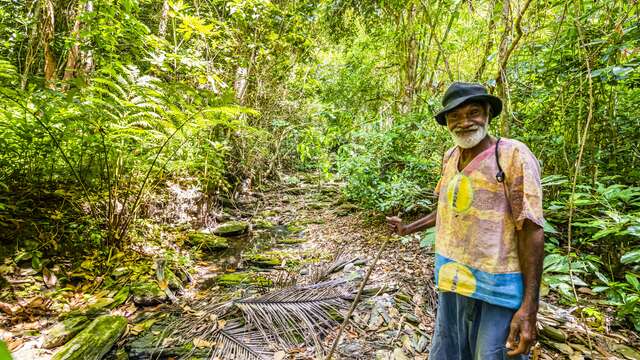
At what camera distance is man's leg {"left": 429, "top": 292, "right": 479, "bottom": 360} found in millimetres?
1727

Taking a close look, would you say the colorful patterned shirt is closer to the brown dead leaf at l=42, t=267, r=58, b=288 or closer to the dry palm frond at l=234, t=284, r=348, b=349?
the dry palm frond at l=234, t=284, r=348, b=349

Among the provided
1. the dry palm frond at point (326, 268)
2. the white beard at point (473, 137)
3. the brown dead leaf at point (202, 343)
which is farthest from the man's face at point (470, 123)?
the dry palm frond at point (326, 268)

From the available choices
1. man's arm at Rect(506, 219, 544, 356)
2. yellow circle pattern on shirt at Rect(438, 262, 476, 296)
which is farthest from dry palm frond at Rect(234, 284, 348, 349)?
man's arm at Rect(506, 219, 544, 356)

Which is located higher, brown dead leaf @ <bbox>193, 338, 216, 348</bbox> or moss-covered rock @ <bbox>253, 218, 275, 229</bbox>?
brown dead leaf @ <bbox>193, 338, 216, 348</bbox>

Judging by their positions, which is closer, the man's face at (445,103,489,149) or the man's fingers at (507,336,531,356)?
the man's fingers at (507,336,531,356)

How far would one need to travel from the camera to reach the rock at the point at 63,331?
2715 millimetres

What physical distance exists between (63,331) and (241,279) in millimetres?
1931

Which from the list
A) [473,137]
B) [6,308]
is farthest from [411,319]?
[6,308]

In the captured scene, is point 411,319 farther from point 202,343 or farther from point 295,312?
point 202,343

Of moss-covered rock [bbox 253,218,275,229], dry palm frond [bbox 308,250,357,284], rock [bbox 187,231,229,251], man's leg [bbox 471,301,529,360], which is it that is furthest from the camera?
moss-covered rock [bbox 253,218,275,229]

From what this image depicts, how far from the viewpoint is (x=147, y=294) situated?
358 centimetres

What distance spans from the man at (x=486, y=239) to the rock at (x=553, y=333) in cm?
133

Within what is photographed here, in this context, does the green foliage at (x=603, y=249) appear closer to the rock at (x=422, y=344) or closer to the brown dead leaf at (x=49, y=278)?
the rock at (x=422, y=344)

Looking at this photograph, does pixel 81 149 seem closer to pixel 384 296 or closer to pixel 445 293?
pixel 384 296
